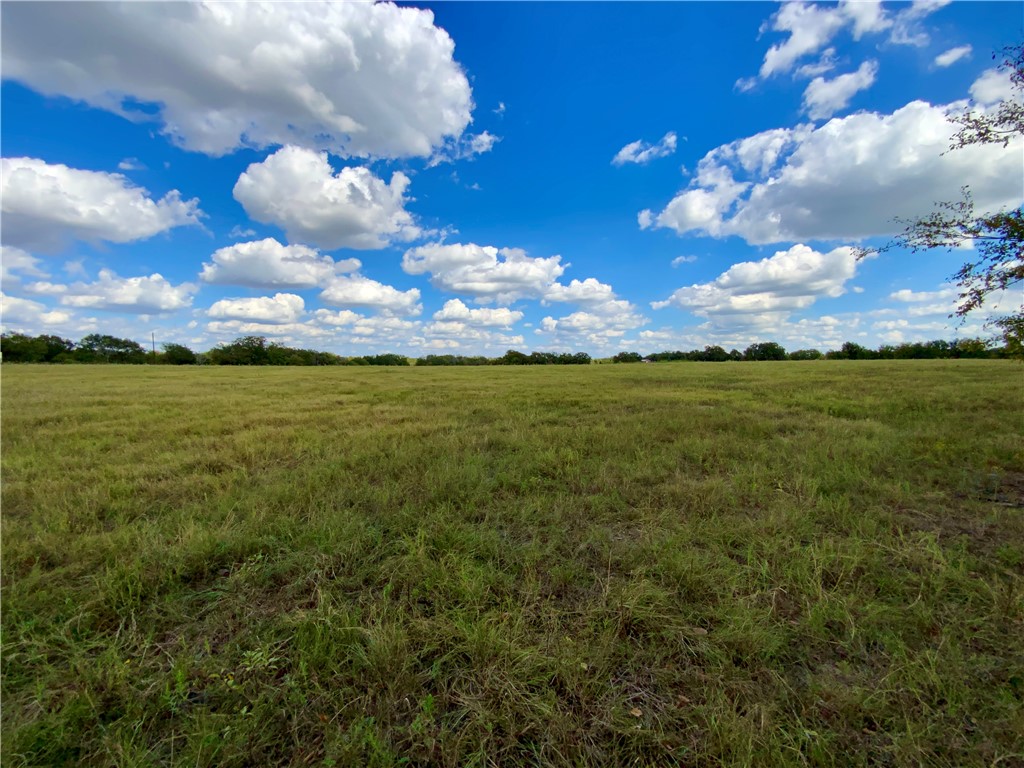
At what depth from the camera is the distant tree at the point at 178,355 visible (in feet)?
238

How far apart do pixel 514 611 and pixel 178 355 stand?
9537 cm

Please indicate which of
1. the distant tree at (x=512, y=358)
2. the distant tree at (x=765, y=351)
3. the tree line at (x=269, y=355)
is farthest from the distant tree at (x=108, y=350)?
the distant tree at (x=765, y=351)

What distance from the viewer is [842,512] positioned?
461 centimetres

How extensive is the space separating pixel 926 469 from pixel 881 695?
18.7ft

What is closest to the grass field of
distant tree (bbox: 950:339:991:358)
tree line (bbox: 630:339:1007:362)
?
distant tree (bbox: 950:339:991:358)

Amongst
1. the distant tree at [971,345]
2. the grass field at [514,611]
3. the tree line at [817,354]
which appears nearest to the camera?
the grass field at [514,611]

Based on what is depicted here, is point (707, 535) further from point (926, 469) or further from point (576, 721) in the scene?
point (926, 469)

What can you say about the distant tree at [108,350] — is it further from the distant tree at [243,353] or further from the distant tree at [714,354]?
the distant tree at [714,354]

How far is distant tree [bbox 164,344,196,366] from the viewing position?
7262 centimetres

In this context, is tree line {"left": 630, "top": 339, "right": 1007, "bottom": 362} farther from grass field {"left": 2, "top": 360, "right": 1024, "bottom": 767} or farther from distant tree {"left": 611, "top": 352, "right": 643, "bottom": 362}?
grass field {"left": 2, "top": 360, "right": 1024, "bottom": 767}

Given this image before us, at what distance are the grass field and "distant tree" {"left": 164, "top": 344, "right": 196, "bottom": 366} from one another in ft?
278

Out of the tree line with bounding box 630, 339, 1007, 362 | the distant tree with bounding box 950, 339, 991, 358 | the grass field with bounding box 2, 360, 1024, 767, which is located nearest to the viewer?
the grass field with bounding box 2, 360, 1024, 767

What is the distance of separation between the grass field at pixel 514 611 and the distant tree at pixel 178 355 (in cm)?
8463

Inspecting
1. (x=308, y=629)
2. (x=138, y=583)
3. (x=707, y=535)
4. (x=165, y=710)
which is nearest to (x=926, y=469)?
(x=707, y=535)
